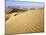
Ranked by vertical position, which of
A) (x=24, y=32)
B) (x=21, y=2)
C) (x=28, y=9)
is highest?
(x=21, y=2)

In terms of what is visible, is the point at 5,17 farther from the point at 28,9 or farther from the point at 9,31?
the point at 28,9

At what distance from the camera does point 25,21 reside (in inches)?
50.6

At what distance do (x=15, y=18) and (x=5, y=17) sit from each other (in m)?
0.15

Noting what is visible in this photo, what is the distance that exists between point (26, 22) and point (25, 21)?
2 centimetres

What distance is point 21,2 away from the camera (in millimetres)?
1288

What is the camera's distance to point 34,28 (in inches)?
51.4

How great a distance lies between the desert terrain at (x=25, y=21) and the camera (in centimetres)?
124

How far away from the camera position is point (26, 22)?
4.22 feet

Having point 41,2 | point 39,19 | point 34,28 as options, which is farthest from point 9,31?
point 41,2

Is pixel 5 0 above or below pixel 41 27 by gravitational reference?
above

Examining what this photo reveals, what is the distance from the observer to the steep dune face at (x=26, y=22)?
1243mm

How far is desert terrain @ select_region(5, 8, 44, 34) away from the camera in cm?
124

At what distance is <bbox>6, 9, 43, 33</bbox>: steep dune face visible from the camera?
124 cm
